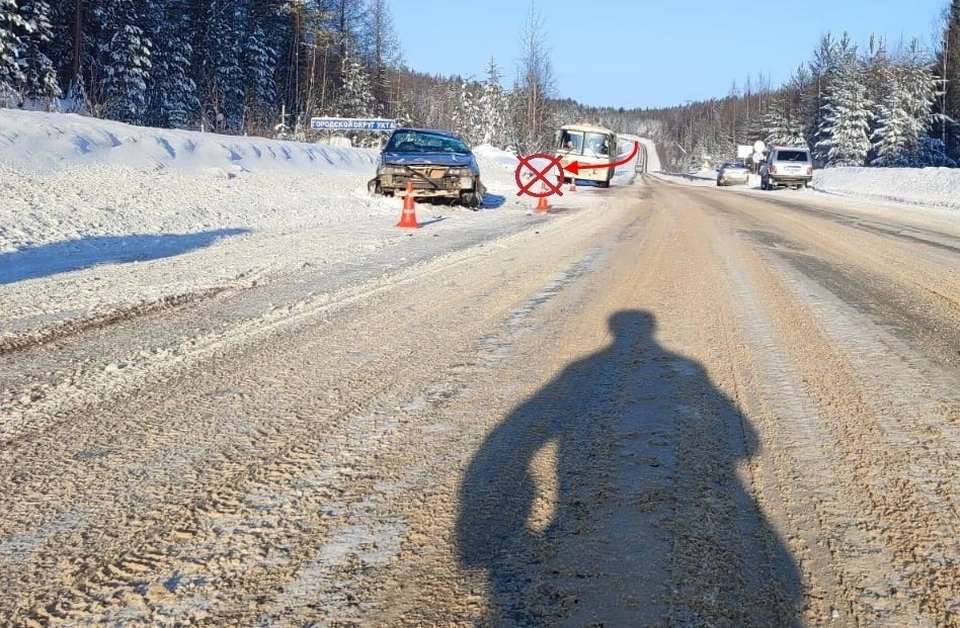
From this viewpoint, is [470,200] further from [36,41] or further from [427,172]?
[36,41]

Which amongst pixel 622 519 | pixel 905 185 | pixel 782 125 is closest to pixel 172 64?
pixel 905 185

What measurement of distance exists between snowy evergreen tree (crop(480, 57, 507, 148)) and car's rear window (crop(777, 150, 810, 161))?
1957 inches

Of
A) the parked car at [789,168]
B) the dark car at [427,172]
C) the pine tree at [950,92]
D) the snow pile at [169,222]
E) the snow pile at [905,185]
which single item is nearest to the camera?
the snow pile at [169,222]

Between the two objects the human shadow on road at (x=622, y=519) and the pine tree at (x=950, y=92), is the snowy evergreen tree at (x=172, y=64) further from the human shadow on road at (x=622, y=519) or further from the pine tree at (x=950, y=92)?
the pine tree at (x=950, y=92)

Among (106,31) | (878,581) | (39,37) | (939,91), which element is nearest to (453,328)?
(878,581)

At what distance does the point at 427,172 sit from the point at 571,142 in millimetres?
18640

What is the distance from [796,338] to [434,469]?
3110 mm

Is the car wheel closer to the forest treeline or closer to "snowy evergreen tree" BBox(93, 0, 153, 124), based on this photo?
the forest treeline

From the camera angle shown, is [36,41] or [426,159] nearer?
[426,159]

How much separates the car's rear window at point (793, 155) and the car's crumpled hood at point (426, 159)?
23619mm

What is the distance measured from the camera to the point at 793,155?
112 ft

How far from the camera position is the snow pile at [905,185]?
2514 cm

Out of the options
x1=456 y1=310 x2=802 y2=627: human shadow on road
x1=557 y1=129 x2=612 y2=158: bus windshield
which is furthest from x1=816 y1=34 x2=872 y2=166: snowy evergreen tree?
x1=456 y1=310 x2=802 y2=627: human shadow on road

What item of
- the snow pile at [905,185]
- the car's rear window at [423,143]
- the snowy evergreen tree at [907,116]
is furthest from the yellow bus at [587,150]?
the snowy evergreen tree at [907,116]
